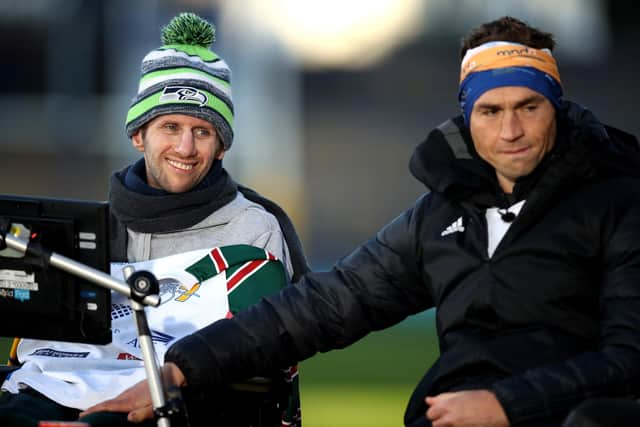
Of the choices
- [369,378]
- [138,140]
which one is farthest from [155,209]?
[369,378]

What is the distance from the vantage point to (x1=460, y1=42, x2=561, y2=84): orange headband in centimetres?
403

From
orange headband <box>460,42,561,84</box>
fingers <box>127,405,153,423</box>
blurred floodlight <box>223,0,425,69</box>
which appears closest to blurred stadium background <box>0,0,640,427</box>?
blurred floodlight <box>223,0,425,69</box>

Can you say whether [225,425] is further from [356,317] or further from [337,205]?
[337,205]

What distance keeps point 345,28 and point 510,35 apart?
42.8 feet

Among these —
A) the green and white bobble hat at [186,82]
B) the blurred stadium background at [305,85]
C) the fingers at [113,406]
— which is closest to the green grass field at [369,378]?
the green and white bobble hat at [186,82]

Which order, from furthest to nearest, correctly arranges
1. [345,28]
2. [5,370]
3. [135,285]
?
[345,28]
[5,370]
[135,285]

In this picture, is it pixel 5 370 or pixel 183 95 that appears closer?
pixel 5 370

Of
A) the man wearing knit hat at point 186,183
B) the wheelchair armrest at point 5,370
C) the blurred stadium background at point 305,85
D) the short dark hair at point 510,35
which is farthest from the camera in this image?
the blurred stadium background at point 305,85

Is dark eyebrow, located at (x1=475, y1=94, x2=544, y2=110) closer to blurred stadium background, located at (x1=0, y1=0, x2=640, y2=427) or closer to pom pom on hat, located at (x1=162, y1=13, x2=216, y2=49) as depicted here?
pom pom on hat, located at (x1=162, y1=13, x2=216, y2=49)

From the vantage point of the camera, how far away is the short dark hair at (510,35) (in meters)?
4.12

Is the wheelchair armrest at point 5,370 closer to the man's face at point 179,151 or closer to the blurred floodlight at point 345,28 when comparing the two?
the man's face at point 179,151

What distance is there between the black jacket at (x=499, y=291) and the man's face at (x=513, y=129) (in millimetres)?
41

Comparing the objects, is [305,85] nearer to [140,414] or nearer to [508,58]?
[508,58]

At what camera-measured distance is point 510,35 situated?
4.14m
